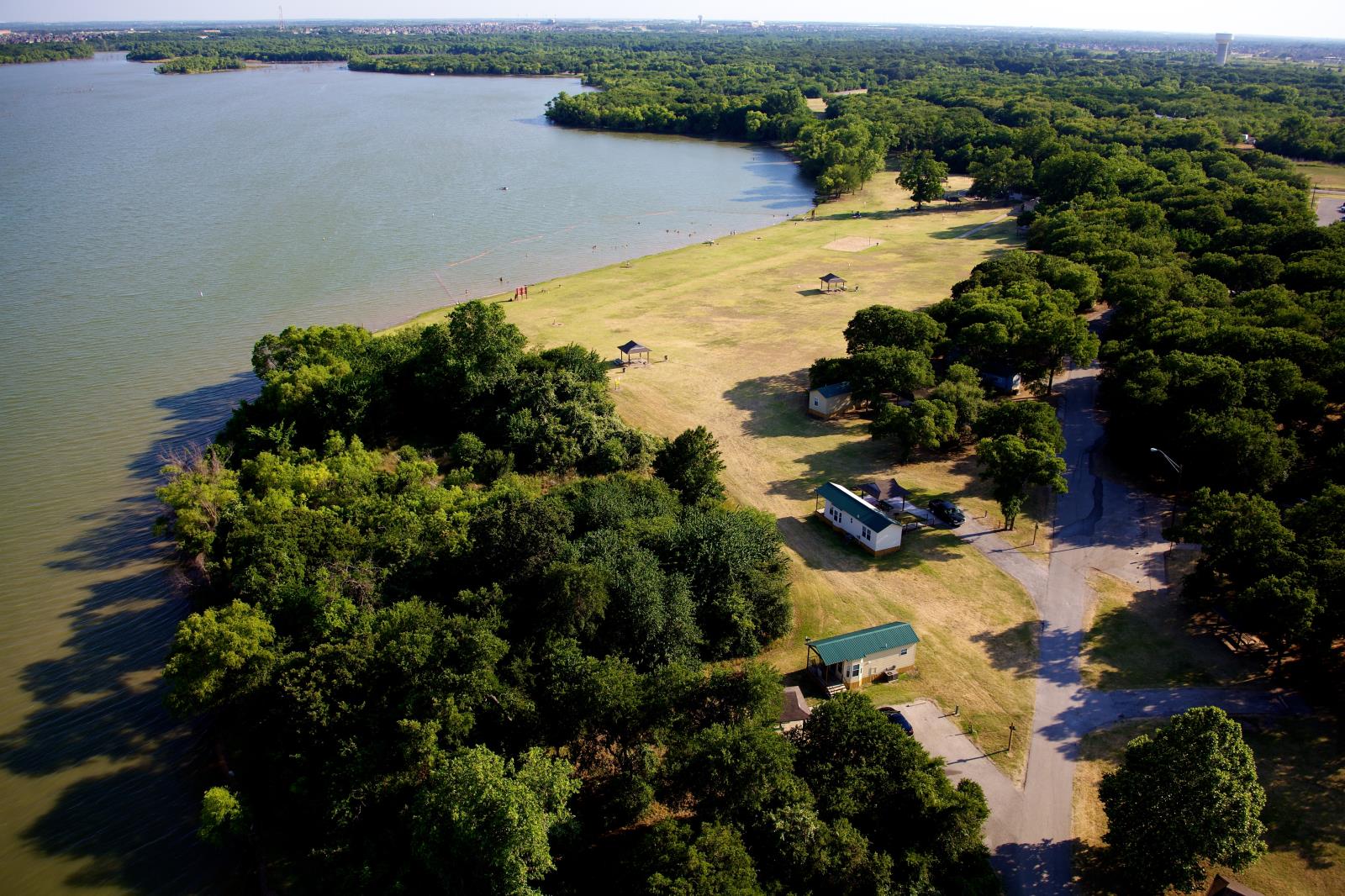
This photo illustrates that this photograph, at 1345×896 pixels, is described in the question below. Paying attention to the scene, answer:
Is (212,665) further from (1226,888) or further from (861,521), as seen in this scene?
(1226,888)

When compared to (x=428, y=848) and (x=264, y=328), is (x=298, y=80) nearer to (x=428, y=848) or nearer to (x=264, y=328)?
(x=264, y=328)

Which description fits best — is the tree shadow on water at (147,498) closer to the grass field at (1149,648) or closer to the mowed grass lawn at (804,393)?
the mowed grass lawn at (804,393)

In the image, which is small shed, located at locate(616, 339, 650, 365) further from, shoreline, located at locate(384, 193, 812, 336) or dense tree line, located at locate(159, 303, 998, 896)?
dense tree line, located at locate(159, 303, 998, 896)

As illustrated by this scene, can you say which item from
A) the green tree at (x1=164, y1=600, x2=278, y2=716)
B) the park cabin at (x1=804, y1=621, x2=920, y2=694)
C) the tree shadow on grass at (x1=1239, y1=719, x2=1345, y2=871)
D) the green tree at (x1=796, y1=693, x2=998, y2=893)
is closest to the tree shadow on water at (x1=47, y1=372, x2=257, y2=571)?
the green tree at (x1=164, y1=600, x2=278, y2=716)

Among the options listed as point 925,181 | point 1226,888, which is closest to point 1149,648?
point 1226,888

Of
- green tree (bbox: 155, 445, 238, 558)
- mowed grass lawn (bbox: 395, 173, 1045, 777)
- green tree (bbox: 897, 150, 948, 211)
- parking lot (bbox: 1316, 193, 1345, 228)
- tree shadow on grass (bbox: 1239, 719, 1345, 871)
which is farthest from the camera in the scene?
green tree (bbox: 897, 150, 948, 211)

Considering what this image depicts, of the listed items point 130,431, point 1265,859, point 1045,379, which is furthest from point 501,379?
point 1265,859

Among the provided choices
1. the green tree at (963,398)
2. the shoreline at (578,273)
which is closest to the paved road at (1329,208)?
the shoreline at (578,273)
